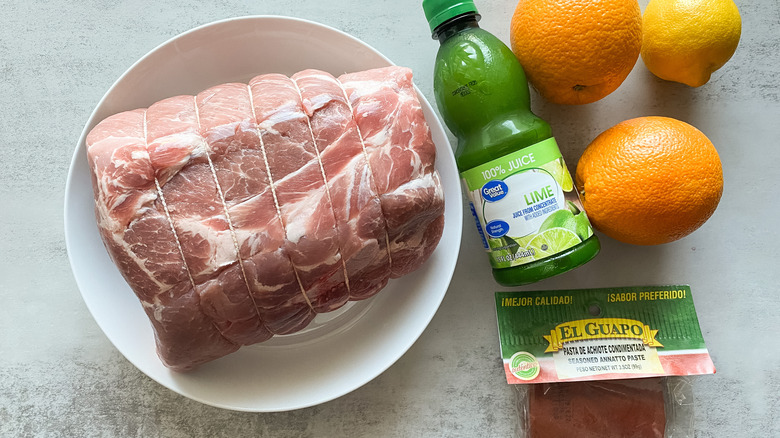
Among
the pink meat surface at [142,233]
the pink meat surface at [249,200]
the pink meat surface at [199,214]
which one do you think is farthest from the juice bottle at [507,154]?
the pink meat surface at [142,233]

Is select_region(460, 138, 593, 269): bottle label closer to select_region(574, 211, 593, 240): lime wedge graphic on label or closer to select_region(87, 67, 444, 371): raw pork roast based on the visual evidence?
select_region(574, 211, 593, 240): lime wedge graphic on label

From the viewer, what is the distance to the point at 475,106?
1.26 meters

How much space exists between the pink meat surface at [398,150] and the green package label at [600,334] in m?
0.45

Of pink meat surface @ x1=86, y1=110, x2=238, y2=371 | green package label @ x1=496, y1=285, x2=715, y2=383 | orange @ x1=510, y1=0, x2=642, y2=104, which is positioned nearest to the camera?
pink meat surface @ x1=86, y1=110, x2=238, y2=371

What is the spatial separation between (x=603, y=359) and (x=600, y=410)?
0.14m

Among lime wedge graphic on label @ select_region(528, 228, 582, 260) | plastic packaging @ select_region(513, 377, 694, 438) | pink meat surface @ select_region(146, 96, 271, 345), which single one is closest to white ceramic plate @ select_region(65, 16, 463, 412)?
lime wedge graphic on label @ select_region(528, 228, 582, 260)

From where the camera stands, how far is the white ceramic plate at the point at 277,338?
129cm

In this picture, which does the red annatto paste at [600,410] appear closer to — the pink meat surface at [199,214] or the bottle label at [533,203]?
the bottle label at [533,203]

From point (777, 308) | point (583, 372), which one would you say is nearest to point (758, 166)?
point (777, 308)

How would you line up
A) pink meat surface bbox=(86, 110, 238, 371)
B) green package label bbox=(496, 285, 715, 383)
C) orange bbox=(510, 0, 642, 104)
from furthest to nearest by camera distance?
green package label bbox=(496, 285, 715, 383) → orange bbox=(510, 0, 642, 104) → pink meat surface bbox=(86, 110, 238, 371)

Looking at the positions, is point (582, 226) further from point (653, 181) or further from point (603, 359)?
point (603, 359)

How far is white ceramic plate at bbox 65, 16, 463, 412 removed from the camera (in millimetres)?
1294

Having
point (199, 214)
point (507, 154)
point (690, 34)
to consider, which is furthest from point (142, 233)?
point (690, 34)

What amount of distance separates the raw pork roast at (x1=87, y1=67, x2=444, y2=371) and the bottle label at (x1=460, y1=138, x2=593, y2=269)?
187 millimetres
